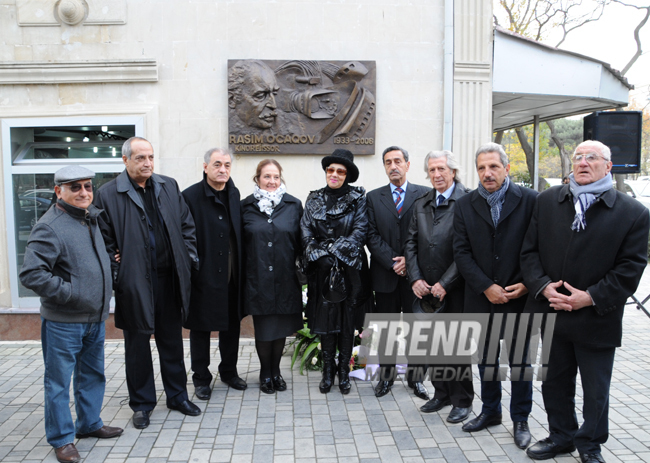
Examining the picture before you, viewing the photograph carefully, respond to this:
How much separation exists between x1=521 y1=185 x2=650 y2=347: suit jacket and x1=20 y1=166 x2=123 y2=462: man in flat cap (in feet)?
9.82

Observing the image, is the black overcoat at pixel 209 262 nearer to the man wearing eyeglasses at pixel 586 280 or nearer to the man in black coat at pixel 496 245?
the man in black coat at pixel 496 245

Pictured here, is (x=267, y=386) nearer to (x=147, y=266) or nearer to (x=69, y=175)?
(x=147, y=266)

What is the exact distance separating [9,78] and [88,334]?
13.1 ft

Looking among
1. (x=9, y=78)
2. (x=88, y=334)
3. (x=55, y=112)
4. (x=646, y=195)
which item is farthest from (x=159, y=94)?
(x=646, y=195)

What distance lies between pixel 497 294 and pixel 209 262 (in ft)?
7.83

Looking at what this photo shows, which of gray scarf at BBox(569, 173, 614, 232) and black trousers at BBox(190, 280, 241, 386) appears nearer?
gray scarf at BBox(569, 173, 614, 232)

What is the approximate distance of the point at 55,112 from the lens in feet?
20.3

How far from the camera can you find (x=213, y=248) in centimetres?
458

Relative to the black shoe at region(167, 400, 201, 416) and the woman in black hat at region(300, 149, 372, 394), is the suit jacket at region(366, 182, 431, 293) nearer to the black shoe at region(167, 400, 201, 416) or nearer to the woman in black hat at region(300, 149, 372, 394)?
the woman in black hat at region(300, 149, 372, 394)

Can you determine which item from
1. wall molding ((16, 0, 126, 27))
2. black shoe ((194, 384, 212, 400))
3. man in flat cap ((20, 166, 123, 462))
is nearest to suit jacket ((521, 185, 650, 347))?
black shoe ((194, 384, 212, 400))

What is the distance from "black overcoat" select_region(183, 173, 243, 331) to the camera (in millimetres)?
4562

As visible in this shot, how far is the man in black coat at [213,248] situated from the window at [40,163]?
2.29 metres

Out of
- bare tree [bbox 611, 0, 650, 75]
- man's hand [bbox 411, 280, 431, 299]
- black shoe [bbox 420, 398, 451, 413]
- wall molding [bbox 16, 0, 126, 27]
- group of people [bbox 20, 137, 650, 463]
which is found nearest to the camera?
group of people [bbox 20, 137, 650, 463]

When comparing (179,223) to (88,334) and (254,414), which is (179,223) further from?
(254,414)
